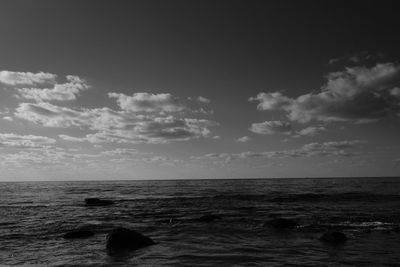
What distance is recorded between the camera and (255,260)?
1570 cm

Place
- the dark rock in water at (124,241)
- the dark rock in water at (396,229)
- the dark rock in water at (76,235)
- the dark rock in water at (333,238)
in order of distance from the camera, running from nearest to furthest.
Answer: the dark rock in water at (124,241) < the dark rock in water at (333,238) < the dark rock in water at (76,235) < the dark rock in water at (396,229)

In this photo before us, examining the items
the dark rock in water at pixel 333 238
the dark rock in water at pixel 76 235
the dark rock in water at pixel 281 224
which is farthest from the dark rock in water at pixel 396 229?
the dark rock in water at pixel 76 235

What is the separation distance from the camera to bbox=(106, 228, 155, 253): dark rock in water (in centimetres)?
1834

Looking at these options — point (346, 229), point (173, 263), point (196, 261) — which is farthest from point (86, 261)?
point (346, 229)

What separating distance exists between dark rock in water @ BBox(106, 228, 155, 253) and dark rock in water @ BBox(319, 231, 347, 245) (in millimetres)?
9821

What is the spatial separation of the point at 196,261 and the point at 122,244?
16.0 feet

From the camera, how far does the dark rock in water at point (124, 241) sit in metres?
18.3

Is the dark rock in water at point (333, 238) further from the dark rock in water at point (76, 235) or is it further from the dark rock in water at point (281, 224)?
the dark rock in water at point (76, 235)

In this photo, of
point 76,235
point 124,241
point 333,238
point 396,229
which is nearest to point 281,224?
point 333,238

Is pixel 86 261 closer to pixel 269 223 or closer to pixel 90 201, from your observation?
pixel 269 223

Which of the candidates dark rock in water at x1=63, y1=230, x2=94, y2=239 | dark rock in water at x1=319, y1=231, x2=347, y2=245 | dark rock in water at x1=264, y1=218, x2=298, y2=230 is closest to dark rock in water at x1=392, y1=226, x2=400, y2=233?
dark rock in water at x1=319, y1=231, x2=347, y2=245

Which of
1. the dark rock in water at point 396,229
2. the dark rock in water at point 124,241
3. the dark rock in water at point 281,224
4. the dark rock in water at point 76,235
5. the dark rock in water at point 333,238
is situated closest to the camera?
the dark rock in water at point 124,241

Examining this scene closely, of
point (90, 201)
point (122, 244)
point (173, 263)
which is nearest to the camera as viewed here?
point (173, 263)

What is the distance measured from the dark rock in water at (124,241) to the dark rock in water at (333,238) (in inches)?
387
